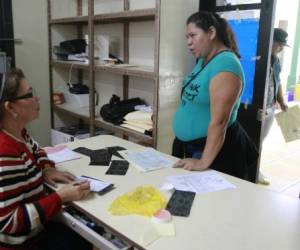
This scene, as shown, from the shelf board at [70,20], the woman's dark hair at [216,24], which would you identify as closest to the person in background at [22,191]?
the woman's dark hair at [216,24]

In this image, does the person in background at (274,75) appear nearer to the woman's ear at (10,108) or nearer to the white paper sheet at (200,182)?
the white paper sheet at (200,182)

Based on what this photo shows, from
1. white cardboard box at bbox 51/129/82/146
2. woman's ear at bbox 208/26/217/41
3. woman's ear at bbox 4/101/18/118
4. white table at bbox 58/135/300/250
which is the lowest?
white cardboard box at bbox 51/129/82/146

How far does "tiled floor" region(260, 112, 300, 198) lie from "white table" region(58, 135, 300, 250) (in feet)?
5.32

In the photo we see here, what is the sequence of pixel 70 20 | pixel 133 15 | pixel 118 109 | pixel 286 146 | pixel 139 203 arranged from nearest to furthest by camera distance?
pixel 139 203 → pixel 133 15 → pixel 118 109 → pixel 70 20 → pixel 286 146

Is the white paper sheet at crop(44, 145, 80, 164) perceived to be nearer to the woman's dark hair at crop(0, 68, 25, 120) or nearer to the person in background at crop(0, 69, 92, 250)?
the person in background at crop(0, 69, 92, 250)

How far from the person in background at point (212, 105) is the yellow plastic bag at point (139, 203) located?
348 millimetres

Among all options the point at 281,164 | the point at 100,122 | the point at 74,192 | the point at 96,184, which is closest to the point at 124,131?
the point at 100,122

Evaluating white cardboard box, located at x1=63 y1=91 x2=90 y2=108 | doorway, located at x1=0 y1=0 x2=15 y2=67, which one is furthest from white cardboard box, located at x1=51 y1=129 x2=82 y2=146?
doorway, located at x1=0 y1=0 x2=15 y2=67

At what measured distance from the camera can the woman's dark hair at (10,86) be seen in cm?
125

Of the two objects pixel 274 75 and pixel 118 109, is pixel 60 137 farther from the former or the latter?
pixel 274 75

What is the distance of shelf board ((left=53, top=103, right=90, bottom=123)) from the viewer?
10.5 feet

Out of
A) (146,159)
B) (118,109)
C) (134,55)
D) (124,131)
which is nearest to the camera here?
(146,159)

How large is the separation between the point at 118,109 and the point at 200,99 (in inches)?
48.5

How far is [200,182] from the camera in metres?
1.48
